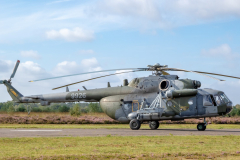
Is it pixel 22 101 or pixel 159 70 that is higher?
pixel 159 70

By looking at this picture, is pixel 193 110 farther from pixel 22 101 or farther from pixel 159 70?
pixel 22 101

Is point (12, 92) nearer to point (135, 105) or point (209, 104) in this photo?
point (135, 105)

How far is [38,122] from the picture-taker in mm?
38250

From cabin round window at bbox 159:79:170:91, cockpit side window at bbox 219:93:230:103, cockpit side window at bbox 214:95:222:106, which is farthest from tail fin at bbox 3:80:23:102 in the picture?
cockpit side window at bbox 219:93:230:103

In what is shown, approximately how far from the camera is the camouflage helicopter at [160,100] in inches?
987

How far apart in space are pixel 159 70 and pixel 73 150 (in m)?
14.8

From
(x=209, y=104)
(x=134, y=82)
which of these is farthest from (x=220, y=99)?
(x=134, y=82)

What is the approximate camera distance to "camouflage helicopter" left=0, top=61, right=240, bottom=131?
2506cm

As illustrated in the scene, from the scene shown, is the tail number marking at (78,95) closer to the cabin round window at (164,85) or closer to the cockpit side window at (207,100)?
the cabin round window at (164,85)

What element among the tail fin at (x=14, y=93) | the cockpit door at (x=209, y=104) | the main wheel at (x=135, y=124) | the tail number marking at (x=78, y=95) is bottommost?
the main wheel at (x=135, y=124)

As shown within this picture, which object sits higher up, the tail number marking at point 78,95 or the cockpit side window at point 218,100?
the tail number marking at point 78,95

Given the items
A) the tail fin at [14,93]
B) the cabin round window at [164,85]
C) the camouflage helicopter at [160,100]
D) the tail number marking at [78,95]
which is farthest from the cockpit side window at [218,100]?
the tail fin at [14,93]

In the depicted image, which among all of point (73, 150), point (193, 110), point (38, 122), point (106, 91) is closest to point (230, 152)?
point (73, 150)

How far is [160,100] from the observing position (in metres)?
26.3
